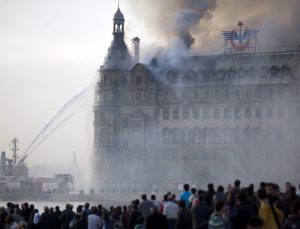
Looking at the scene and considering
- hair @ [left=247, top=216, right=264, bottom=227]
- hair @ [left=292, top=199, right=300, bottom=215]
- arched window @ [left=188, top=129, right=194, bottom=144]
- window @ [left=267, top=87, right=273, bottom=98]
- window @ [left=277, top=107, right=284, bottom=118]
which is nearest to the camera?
hair @ [left=247, top=216, right=264, bottom=227]

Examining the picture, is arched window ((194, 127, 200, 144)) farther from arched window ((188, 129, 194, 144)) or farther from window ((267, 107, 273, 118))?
window ((267, 107, 273, 118))

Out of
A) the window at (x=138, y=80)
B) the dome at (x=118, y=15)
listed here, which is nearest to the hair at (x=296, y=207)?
the window at (x=138, y=80)

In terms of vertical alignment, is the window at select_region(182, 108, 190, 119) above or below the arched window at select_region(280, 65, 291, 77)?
below

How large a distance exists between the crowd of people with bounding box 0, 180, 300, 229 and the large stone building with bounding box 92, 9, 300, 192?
91125mm

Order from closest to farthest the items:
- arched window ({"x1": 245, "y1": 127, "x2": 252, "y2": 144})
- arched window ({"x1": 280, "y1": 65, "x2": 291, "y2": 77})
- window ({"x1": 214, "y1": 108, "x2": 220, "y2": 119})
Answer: arched window ({"x1": 280, "y1": 65, "x2": 291, "y2": 77})
arched window ({"x1": 245, "y1": 127, "x2": 252, "y2": 144})
window ({"x1": 214, "y1": 108, "x2": 220, "y2": 119})

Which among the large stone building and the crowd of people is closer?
the crowd of people

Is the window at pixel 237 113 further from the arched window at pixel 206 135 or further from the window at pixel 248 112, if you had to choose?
the arched window at pixel 206 135

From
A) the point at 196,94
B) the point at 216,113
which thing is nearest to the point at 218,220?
the point at 216,113

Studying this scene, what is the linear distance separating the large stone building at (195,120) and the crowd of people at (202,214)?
91125 millimetres

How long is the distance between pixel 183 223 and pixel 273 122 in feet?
341

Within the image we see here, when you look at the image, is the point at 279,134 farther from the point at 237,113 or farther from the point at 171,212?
the point at 171,212

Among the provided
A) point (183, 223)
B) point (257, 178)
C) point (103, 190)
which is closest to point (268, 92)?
point (257, 178)

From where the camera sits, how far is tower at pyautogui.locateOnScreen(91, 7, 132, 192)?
145m

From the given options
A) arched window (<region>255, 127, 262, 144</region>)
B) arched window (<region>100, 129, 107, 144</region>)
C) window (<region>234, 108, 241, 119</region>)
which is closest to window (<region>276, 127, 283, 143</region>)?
arched window (<region>255, 127, 262, 144</region>)
